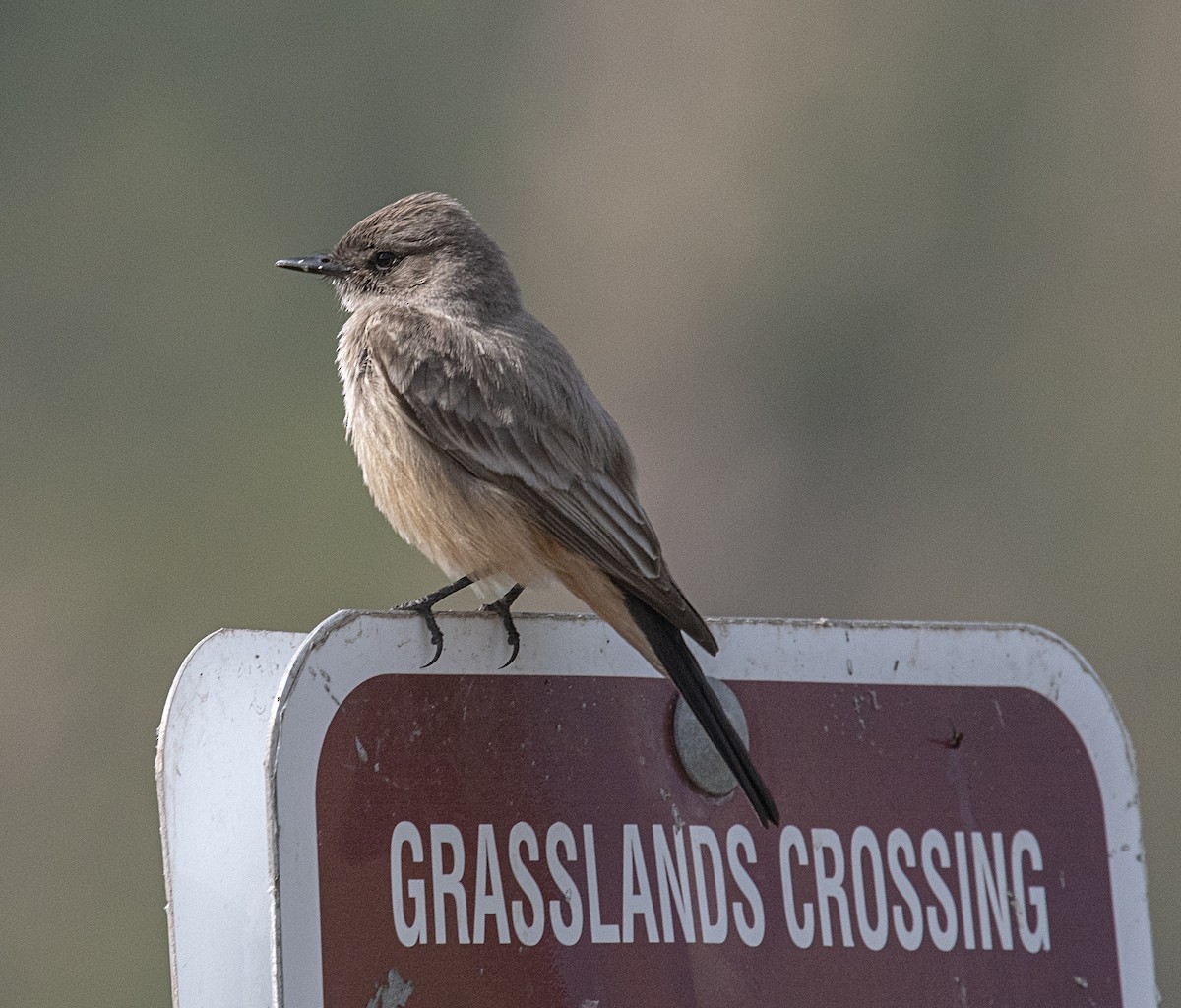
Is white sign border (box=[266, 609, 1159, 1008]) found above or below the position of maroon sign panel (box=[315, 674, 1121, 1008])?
above

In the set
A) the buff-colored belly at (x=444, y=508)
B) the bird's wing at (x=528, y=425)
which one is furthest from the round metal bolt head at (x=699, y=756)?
the buff-colored belly at (x=444, y=508)

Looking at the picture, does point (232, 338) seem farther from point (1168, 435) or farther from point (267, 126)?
point (1168, 435)

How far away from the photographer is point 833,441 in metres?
17.7

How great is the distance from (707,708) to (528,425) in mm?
1199

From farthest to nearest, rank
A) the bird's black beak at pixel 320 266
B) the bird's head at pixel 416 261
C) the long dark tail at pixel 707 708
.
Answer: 1. the bird's black beak at pixel 320 266
2. the bird's head at pixel 416 261
3. the long dark tail at pixel 707 708

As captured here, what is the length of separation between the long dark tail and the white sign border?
0.05 m

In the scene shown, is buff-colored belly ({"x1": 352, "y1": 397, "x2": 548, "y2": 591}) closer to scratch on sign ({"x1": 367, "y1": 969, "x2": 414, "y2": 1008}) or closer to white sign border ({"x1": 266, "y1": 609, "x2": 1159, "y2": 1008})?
white sign border ({"x1": 266, "y1": 609, "x2": 1159, "y2": 1008})

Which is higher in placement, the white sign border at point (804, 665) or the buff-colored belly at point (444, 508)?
the buff-colored belly at point (444, 508)

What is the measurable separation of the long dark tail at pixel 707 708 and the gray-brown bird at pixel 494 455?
203 mm

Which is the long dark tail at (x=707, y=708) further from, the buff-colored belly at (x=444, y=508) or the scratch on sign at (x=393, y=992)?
the buff-colored belly at (x=444, y=508)

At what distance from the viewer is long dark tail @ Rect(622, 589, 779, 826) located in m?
2.89

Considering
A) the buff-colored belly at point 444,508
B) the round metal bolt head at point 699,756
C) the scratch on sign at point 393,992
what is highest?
the buff-colored belly at point 444,508

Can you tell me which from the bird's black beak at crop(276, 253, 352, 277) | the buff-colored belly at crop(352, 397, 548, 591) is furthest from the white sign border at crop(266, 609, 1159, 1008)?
the bird's black beak at crop(276, 253, 352, 277)

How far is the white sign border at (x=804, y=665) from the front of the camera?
105 inches
